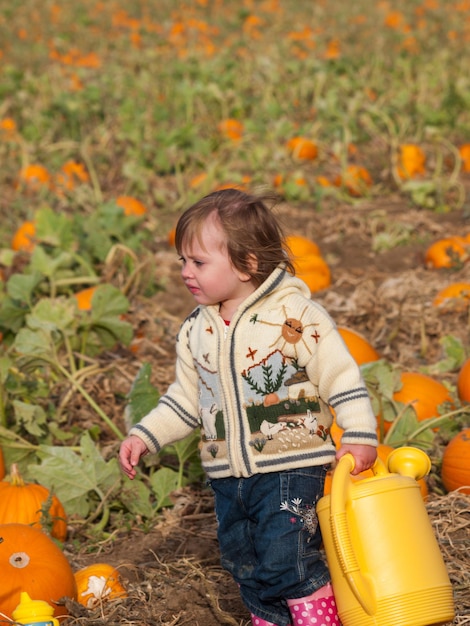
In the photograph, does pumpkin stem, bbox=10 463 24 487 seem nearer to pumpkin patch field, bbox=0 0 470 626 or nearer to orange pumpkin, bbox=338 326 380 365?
pumpkin patch field, bbox=0 0 470 626

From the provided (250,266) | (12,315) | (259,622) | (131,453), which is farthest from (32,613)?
(12,315)

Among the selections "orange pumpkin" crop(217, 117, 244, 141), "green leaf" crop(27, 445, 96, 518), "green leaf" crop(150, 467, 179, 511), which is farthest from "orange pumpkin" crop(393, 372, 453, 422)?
"orange pumpkin" crop(217, 117, 244, 141)

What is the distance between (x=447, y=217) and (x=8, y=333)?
3287 mm

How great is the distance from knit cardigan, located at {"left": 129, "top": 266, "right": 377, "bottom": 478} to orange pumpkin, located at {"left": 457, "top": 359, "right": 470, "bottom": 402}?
64.2 inches

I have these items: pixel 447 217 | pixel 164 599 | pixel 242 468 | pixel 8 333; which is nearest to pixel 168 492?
pixel 164 599

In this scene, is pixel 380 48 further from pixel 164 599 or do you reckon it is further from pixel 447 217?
pixel 164 599

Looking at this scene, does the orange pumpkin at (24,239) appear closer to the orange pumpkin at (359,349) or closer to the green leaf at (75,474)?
the orange pumpkin at (359,349)

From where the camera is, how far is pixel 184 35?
13.6m

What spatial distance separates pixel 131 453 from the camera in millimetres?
2816

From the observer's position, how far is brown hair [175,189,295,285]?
2.68m

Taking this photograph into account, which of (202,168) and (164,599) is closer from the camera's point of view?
(164,599)

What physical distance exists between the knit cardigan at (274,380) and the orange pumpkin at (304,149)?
5482 millimetres

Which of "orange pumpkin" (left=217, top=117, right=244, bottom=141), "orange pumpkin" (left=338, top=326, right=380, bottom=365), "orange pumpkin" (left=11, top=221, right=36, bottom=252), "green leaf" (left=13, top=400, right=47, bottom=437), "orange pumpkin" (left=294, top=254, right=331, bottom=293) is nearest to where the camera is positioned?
"green leaf" (left=13, top=400, right=47, bottom=437)

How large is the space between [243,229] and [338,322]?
2.60 m
